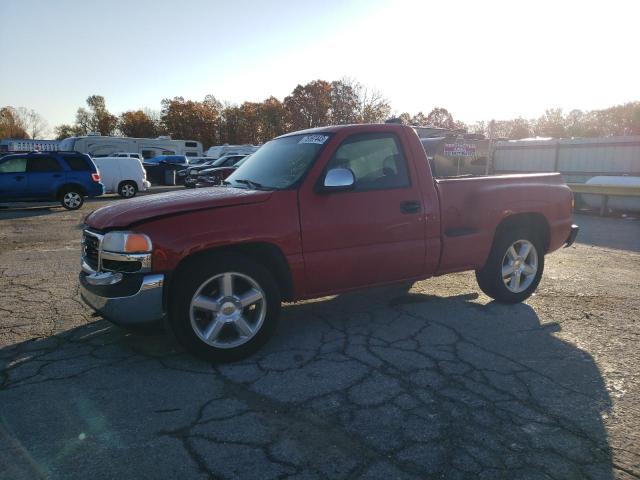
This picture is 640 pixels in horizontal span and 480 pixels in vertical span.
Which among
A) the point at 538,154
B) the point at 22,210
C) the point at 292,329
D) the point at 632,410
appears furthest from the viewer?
the point at 538,154

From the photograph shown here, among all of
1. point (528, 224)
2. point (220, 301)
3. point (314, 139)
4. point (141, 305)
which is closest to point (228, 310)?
point (220, 301)

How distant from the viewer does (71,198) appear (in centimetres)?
1584

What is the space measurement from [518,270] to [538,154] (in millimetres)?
15090

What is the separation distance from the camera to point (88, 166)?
1603 cm

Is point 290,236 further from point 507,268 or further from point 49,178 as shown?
point 49,178

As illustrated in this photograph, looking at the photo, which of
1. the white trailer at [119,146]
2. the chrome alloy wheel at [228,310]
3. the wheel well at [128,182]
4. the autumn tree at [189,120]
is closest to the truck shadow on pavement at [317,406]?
the chrome alloy wheel at [228,310]

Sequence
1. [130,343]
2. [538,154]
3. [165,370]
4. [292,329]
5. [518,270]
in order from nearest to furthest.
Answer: [165,370] < [130,343] < [292,329] < [518,270] < [538,154]

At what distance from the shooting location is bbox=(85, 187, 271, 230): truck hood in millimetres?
3463

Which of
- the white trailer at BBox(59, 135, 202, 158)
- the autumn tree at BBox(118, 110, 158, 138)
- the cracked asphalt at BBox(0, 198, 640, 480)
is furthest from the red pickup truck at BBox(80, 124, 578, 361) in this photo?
the autumn tree at BBox(118, 110, 158, 138)

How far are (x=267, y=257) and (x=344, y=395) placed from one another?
1.29m

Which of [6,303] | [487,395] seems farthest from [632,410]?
[6,303]

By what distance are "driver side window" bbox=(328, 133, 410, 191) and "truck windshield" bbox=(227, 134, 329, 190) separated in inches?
9.3

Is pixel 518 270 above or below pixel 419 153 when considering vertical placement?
below

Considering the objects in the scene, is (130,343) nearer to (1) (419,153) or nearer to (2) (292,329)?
(2) (292,329)
